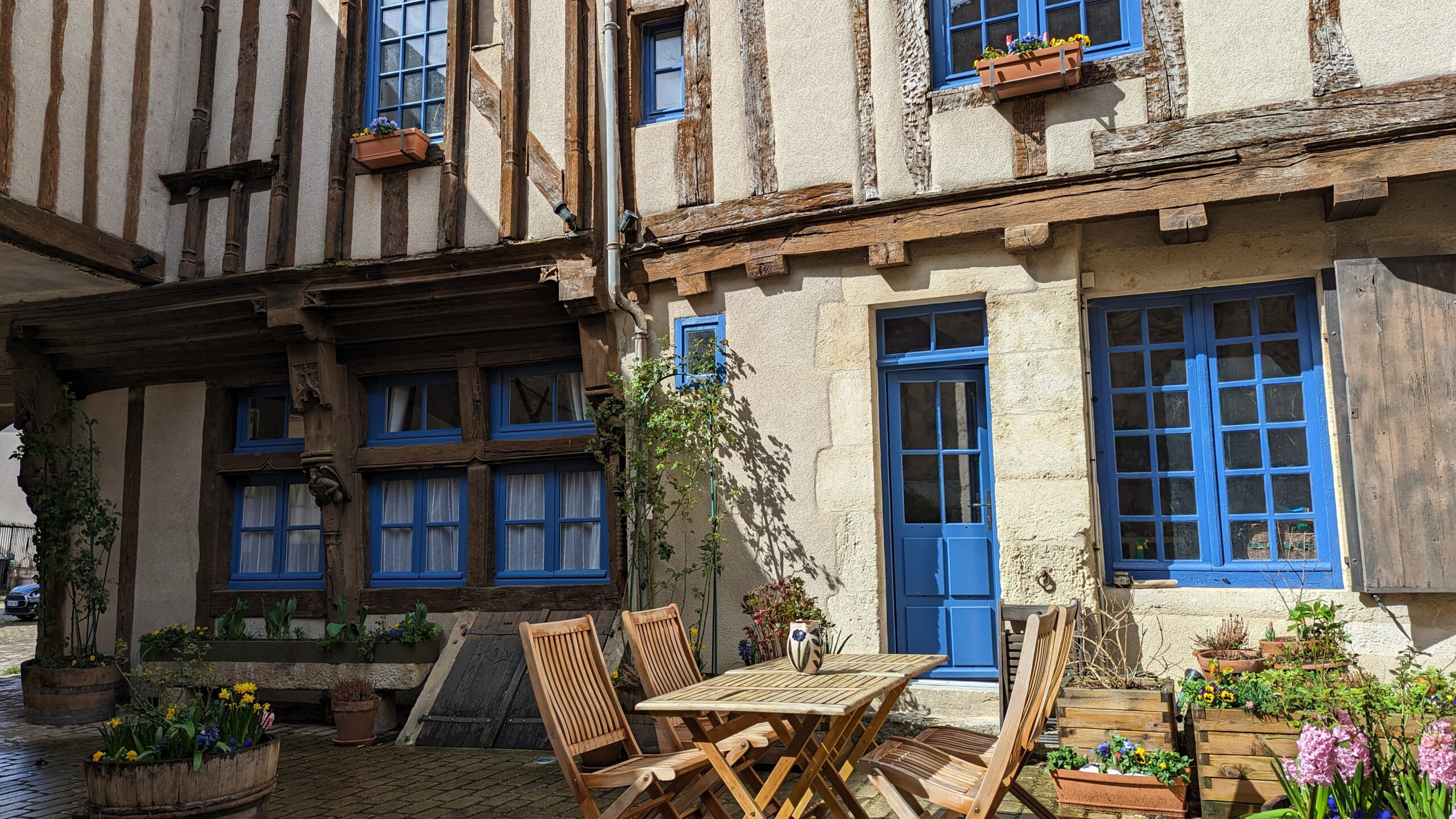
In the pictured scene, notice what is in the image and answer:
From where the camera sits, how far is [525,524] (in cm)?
699

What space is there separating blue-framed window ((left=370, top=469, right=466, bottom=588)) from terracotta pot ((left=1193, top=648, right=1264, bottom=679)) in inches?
181

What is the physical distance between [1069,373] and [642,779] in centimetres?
315

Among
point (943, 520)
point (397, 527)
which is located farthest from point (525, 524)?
point (943, 520)

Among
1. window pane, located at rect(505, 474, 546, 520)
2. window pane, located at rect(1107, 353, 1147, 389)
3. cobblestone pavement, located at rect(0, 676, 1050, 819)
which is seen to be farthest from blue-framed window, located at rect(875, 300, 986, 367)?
window pane, located at rect(505, 474, 546, 520)

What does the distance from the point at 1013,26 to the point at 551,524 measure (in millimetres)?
4165

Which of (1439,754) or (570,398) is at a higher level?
(570,398)

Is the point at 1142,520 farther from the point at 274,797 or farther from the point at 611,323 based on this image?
the point at 274,797

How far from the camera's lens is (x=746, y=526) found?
19.1 feet

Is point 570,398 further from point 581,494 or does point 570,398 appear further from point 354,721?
point 354,721

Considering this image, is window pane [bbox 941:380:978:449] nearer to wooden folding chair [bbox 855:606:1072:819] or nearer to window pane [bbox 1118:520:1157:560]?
window pane [bbox 1118:520:1157:560]

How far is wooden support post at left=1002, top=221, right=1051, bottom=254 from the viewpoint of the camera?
17.1 feet

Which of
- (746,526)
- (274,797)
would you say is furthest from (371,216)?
(274,797)

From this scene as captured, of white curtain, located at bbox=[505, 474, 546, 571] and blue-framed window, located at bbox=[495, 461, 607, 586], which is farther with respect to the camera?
white curtain, located at bbox=[505, 474, 546, 571]

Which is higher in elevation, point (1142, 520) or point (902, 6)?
point (902, 6)
